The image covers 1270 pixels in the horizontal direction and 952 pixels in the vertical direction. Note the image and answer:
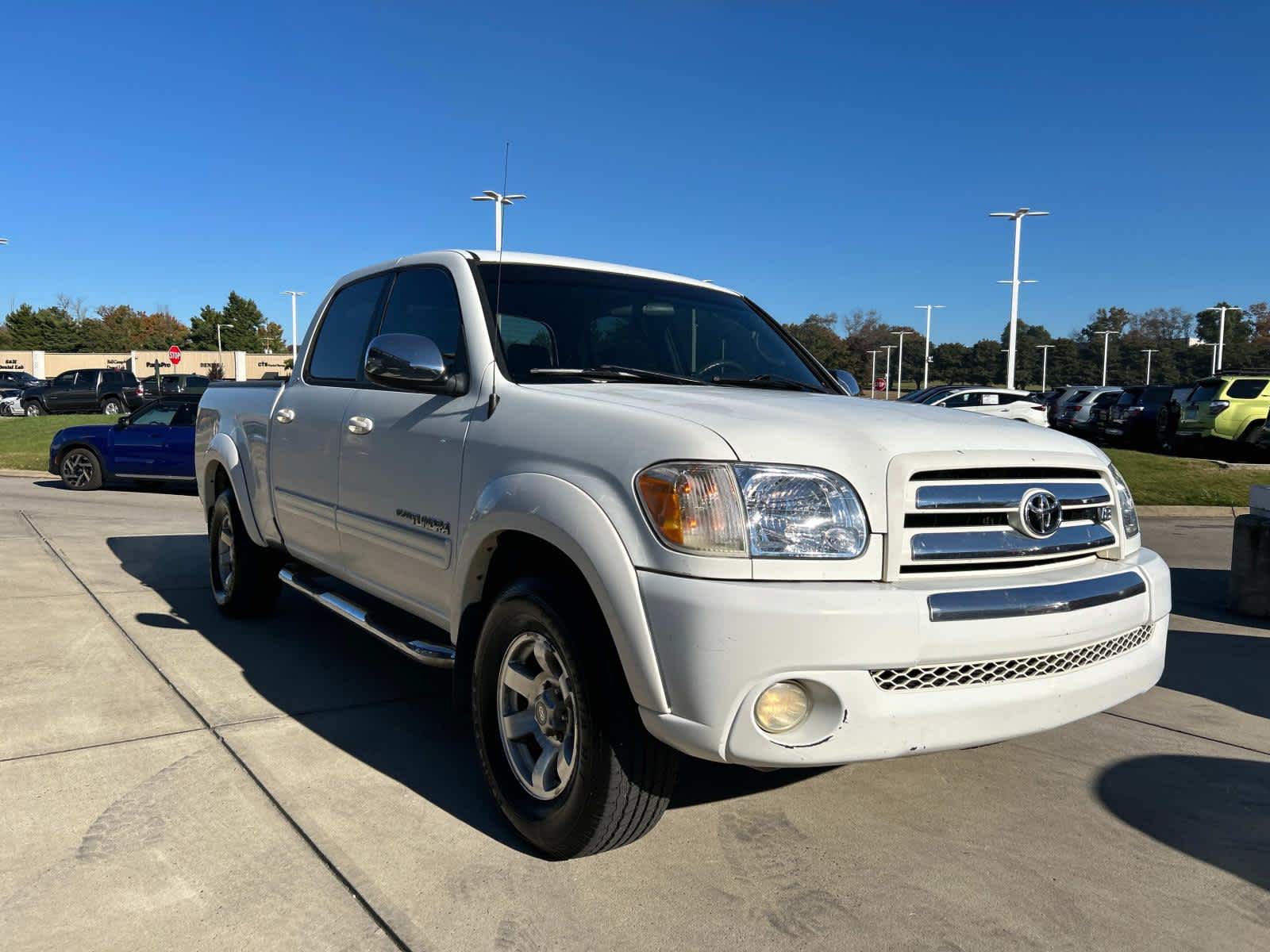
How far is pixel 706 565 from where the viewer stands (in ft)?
8.28

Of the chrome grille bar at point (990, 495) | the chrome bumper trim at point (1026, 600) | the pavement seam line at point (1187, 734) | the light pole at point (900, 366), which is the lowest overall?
the pavement seam line at point (1187, 734)

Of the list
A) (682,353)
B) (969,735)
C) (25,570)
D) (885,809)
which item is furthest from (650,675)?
(25,570)

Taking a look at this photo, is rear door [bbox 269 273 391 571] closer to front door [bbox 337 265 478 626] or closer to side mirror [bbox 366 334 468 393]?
front door [bbox 337 265 478 626]

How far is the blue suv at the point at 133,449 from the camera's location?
14164 millimetres

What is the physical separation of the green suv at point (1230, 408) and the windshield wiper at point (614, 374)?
20680 millimetres

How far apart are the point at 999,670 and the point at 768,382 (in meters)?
1.62

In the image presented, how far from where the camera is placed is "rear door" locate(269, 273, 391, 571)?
4.51 meters

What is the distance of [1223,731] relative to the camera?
4.33 metres

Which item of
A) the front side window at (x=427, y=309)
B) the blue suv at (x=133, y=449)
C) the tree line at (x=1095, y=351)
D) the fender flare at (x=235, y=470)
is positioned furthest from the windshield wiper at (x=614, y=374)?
the tree line at (x=1095, y=351)

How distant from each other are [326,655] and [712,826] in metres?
2.76

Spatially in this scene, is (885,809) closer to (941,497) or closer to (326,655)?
(941,497)

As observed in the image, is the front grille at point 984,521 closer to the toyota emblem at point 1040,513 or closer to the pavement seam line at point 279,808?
the toyota emblem at point 1040,513

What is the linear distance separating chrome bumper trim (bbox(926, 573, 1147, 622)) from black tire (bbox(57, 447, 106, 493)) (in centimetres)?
1459

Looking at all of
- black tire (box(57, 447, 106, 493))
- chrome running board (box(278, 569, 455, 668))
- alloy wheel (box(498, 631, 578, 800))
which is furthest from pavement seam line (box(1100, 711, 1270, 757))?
black tire (box(57, 447, 106, 493))
